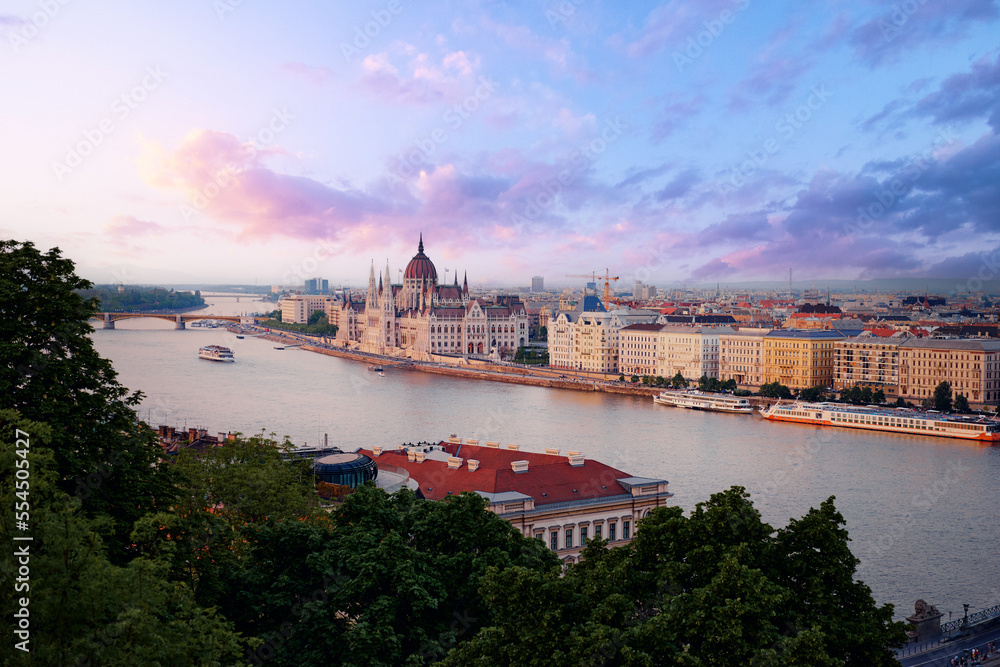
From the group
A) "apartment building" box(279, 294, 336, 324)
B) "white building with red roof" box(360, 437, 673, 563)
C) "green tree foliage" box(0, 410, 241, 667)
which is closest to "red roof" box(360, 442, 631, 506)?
"white building with red roof" box(360, 437, 673, 563)

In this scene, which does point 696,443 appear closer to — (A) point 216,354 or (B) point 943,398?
(B) point 943,398

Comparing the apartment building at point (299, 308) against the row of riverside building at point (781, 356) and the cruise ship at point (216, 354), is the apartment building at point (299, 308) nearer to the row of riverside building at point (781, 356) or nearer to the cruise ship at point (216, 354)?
the cruise ship at point (216, 354)

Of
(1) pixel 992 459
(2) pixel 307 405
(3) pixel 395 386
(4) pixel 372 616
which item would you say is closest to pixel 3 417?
(4) pixel 372 616

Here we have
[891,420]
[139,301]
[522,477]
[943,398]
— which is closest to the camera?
[522,477]

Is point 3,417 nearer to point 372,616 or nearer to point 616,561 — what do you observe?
point 372,616

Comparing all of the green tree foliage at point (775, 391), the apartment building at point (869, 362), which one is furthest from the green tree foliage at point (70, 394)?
the apartment building at point (869, 362)

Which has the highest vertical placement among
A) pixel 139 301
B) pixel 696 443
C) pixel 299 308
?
pixel 139 301

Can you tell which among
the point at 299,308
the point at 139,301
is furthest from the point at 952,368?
the point at 139,301

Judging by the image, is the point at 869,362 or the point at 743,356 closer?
the point at 869,362
